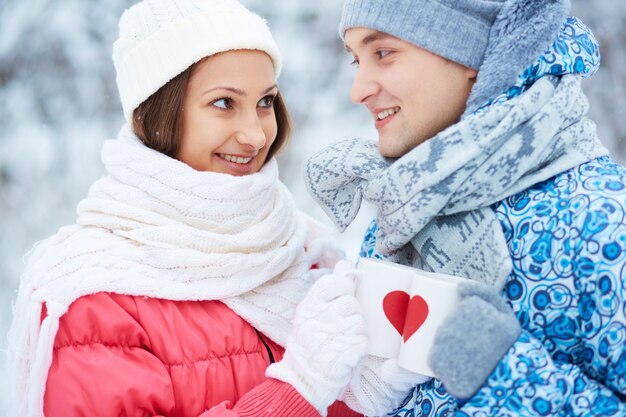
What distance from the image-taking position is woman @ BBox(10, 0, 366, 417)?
1396 millimetres

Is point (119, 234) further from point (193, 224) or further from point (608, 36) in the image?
point (608, 36)

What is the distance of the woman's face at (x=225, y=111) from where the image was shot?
1.65m

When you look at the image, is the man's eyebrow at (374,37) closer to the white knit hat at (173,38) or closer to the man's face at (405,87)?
the man's face at (405,87)

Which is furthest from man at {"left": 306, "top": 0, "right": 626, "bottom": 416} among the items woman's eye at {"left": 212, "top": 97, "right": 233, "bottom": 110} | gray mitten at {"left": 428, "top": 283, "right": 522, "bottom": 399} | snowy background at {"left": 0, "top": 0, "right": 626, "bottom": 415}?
snowy background at {"left": 0, "top": 0, "right": 626, "bottom": 415}

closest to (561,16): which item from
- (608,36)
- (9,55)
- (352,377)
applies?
(352,377)

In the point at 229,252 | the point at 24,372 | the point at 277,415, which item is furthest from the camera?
the point at 229,252

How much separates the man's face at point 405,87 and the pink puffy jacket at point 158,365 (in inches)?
23.1

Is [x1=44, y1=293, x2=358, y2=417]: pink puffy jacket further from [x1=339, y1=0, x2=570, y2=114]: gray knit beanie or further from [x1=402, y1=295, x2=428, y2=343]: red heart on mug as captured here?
[x1=339, y1=0, x2=570, y2=114]: gray knit beanie

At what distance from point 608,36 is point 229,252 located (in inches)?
98.1

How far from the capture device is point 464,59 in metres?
1.38

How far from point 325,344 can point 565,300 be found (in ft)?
1.55

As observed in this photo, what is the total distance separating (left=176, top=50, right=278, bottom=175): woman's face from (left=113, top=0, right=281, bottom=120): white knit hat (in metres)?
0.04

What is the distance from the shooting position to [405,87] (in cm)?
144

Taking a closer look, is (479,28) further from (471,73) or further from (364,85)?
(364,85)
